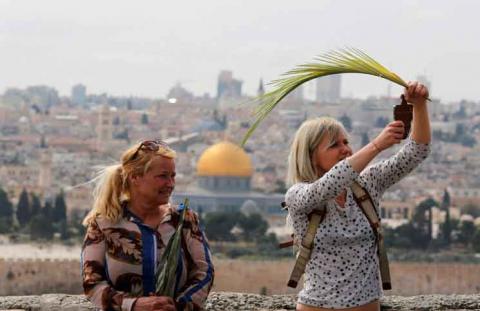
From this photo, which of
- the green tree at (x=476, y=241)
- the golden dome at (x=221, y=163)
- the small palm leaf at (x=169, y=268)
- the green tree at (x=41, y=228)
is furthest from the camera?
the golden dome at (x=221, y=163)

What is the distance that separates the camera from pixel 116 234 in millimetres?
2795

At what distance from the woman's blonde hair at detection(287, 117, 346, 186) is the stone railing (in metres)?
0.87

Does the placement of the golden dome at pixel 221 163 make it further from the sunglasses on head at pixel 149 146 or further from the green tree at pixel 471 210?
the sunglasses on head at pixel 149 146

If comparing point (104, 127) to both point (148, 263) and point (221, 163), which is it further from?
point (148, 263)

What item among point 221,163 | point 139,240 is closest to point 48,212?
point 221,163

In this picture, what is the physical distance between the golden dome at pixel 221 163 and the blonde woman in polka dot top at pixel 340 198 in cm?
5017

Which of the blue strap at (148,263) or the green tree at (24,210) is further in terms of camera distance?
the green tree at (24,210)

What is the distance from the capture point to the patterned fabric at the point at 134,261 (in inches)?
109

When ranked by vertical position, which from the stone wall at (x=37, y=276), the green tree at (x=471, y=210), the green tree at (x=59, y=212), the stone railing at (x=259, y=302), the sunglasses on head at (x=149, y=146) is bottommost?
the stone wall at (x=37, y=276)

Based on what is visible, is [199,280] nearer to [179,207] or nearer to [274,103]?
[179,207]

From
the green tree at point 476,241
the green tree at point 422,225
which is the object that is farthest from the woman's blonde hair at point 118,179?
the green tree at point 422,225

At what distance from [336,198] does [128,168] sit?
0.44 m

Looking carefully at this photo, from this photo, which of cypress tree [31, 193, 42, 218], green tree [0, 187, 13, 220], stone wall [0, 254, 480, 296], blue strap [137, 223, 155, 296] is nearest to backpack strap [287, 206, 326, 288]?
blue strap [137, 223, 155, 296]

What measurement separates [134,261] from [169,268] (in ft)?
0.25
